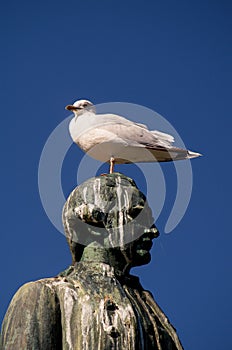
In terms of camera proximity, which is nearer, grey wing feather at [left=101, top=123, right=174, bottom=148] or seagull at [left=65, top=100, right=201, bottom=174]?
seagull at [left=65, top=100, right=201, bottom=174]

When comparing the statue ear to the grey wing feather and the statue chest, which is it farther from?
the grey wing feather

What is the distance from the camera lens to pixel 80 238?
8.01 metres

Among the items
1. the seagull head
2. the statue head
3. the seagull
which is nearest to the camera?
the statue head

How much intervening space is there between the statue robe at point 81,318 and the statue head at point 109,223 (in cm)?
28

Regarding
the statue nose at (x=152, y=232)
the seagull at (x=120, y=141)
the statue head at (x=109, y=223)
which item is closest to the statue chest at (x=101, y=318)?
the statue head at (x=109, y=223)

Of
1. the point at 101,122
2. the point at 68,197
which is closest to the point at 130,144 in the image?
the point at 101,122

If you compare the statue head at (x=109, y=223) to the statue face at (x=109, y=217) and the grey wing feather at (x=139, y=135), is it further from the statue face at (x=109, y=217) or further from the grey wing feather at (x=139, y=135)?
the grey wing feather at (x=139, y=135)

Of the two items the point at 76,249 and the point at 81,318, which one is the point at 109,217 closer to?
the point at 76,249

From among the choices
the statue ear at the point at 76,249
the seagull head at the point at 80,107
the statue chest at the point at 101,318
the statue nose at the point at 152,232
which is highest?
the seagull head at the point at 80,107

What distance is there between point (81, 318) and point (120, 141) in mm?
4038

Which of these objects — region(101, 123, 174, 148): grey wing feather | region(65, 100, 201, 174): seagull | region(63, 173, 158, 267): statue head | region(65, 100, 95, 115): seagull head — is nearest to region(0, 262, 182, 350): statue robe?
region(63, 173, 158, 267): statue head

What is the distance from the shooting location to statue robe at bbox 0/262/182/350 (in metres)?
7.22

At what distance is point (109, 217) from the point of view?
7961 mm

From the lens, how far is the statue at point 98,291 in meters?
7.26
